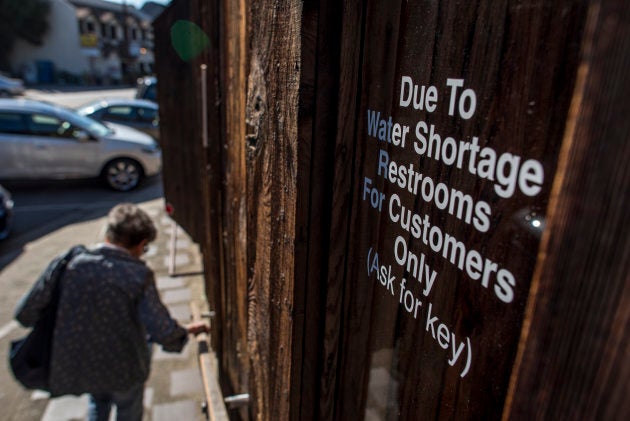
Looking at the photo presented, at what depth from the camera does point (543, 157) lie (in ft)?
1.89

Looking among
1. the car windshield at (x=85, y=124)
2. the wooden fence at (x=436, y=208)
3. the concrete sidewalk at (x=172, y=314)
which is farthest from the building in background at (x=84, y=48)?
the wooden fence at (x=436, y=208)

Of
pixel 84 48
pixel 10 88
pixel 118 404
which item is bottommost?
pixel 118 404

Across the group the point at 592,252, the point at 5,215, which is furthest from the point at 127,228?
the point at 5,215

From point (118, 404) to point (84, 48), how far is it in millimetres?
46670

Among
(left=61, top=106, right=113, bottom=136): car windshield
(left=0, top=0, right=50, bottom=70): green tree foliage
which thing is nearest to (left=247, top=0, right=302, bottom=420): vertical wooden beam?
(left=61, top=106, right=113, bottom=136): car windshield

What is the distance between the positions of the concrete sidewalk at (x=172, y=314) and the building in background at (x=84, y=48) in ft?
119

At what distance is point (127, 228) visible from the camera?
2.30 metres

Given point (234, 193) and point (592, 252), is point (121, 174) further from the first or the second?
point (592, 252)

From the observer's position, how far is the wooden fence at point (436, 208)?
0.39 meters

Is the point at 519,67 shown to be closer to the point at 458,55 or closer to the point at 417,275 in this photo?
the point at 458,55

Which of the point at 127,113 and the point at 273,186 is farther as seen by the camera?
the point at 127,113

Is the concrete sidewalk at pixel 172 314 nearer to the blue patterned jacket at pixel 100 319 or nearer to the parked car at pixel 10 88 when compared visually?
the blue patterned jacket at pixel 100 319

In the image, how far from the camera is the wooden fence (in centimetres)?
39

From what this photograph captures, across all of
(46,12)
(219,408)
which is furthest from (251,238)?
(46,12)
